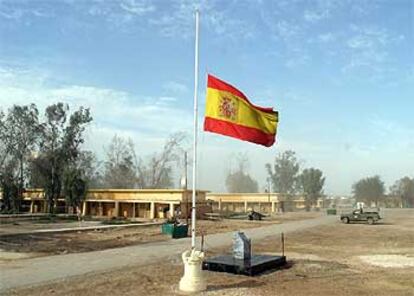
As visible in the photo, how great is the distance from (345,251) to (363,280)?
10019mm

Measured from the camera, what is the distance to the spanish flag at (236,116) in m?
14.8

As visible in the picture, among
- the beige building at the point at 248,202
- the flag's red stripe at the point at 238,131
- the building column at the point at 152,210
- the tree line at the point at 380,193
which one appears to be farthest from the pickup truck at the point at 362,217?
the tree line at the point at 380,193

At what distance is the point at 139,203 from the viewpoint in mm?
70500

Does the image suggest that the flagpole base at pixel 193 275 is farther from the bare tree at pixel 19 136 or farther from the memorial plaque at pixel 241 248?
the bare tree at pixel 19 136

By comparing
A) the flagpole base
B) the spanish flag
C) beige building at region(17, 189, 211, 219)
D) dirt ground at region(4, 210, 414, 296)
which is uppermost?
the spanish flag

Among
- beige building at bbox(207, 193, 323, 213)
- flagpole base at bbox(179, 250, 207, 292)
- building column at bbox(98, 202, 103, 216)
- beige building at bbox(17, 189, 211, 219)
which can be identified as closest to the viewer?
flagpole base at bbox(179, 250, 207, 292)

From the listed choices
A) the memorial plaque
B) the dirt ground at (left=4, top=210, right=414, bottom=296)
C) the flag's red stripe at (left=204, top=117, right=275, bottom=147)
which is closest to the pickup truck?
the dirt ground at (left=4, top=210, right=414, bottom=296)

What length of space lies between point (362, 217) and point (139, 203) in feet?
93.8

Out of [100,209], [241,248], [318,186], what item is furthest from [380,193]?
[241,248]

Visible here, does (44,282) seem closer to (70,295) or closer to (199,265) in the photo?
(70,295)

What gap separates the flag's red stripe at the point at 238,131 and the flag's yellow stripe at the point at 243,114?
4.4 inches

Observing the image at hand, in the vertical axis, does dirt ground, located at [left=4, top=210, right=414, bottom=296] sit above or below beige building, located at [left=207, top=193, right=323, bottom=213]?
below

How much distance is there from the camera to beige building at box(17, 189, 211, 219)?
65.3 m

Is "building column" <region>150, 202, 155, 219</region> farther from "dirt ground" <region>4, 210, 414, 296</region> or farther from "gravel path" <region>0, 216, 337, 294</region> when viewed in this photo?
"dirt ground" <region>4, 210, 414, 296</region>
